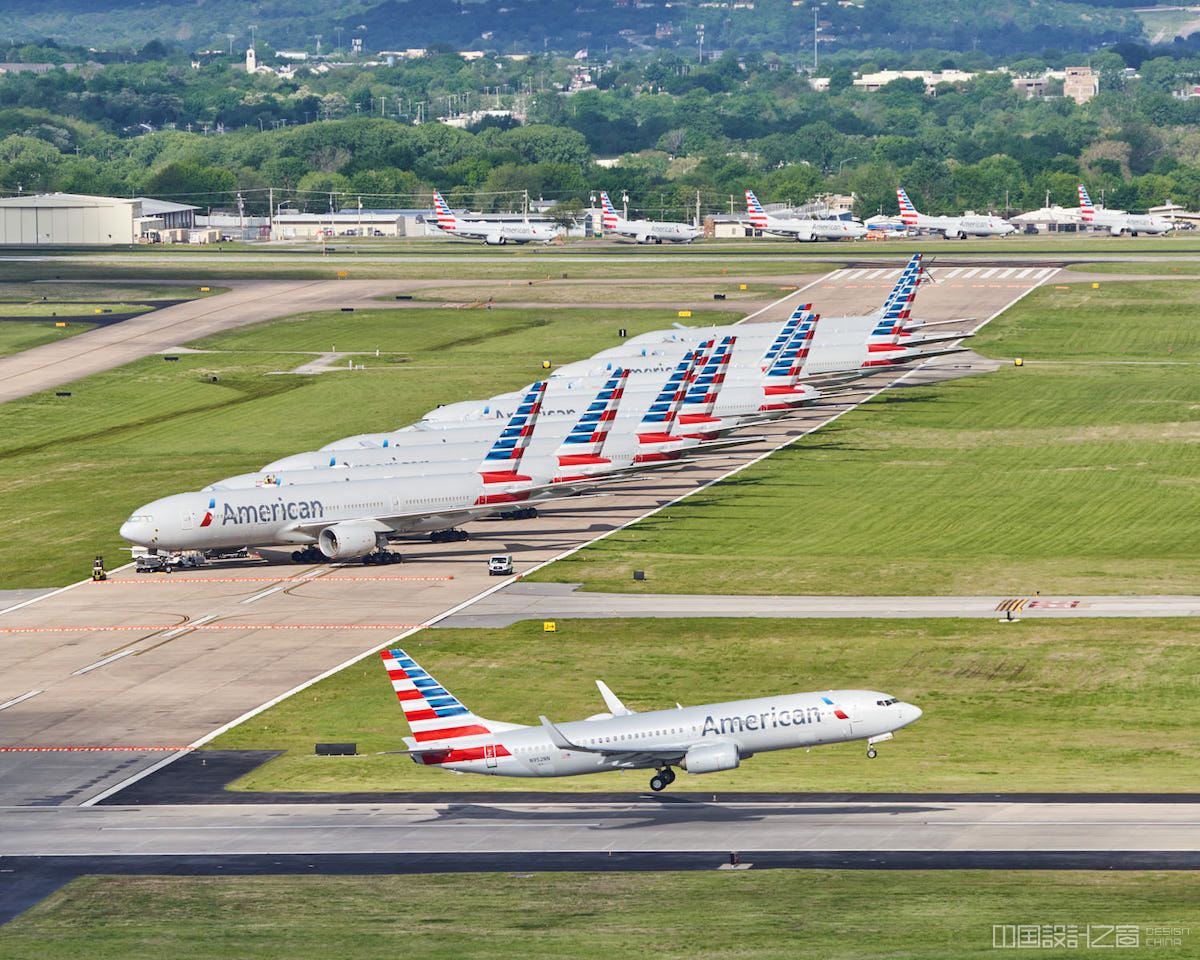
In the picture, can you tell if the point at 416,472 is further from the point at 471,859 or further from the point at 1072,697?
the point at 471,859

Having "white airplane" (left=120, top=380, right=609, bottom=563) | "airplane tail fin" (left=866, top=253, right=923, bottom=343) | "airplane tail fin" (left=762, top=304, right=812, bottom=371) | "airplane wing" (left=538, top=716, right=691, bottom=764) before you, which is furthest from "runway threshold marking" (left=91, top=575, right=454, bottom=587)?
"airplane tail fin" (left=866, top=253, right=923, bottom=343)

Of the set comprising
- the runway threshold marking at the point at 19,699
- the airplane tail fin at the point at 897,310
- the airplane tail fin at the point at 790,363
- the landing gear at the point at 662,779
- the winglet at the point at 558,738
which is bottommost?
the runway threshold marking at the point at 19,699

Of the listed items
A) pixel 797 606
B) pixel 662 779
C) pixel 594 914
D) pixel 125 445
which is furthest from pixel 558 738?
pixel 125 445

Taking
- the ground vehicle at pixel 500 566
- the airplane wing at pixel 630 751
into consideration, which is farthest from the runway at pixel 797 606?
the airplane wing at pixel 630 751

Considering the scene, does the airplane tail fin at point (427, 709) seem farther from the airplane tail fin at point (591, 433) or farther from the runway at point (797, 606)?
the airplane tail fin at point (591, 433)

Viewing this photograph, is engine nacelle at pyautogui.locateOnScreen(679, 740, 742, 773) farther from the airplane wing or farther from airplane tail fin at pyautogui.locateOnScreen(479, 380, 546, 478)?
airplane tail fin at pyautogui.locateOnScreen(479, 380, 546, 478)

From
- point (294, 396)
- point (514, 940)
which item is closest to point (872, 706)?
point (514, 940)
